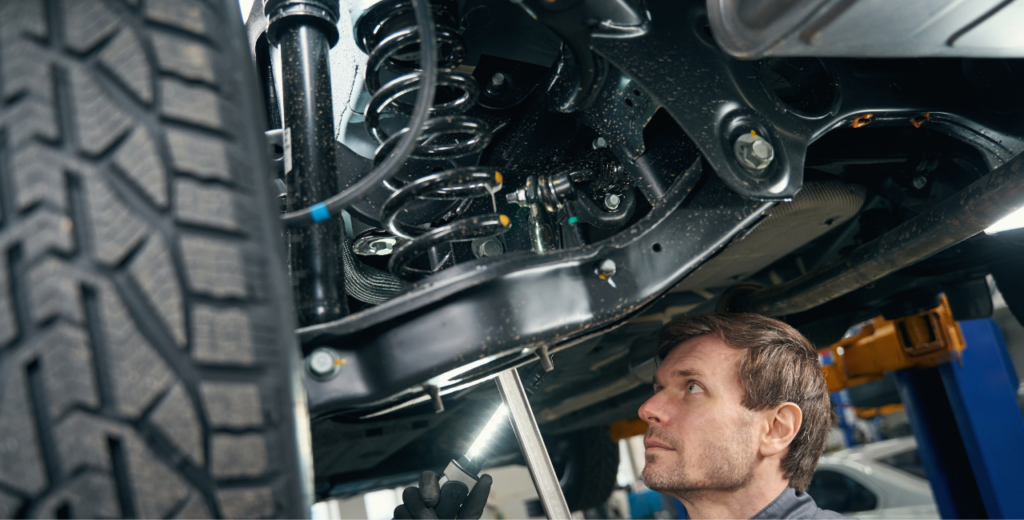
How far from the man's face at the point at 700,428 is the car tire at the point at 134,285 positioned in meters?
1.01

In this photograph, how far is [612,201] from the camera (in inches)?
39.5

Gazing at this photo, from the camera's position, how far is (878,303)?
177cm

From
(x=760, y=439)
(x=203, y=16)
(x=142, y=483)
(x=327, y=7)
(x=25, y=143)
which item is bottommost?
(x=760, y=439)

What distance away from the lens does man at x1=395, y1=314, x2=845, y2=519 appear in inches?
51.7

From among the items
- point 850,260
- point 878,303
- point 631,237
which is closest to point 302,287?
point 631,237

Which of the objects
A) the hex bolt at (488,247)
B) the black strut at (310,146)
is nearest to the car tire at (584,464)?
the hex bolt at (488,247)

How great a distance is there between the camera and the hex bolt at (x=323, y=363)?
647 mm

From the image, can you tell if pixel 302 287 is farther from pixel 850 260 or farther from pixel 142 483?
pixel 850 260

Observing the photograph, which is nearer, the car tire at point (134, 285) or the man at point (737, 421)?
the car tire at point (134, 285)

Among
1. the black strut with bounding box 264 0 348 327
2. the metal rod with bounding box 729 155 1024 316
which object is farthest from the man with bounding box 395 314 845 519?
the black strut with bounding box 264 0 348 327

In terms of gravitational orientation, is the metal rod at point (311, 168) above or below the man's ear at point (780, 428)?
above

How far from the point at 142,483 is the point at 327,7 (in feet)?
2.03

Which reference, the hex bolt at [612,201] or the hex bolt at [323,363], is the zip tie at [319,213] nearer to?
the hex bolt at [323,363]

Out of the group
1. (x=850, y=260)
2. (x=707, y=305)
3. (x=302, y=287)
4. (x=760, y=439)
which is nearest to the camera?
(x=302, y=287)
